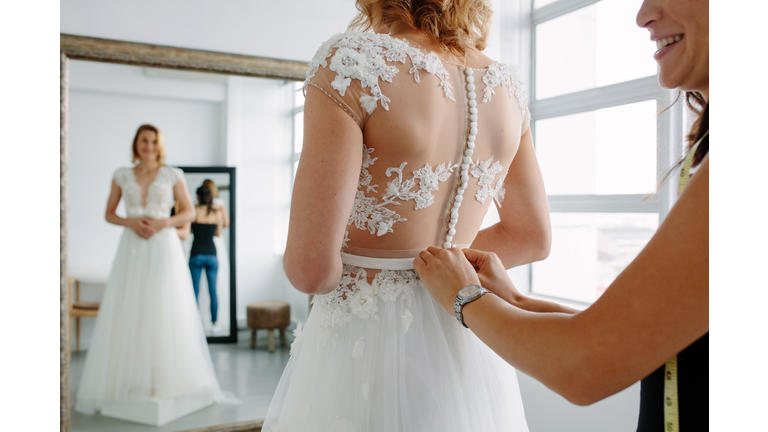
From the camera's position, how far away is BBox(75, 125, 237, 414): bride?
1.86 metres

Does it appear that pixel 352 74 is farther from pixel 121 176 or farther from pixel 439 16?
pixel 121 176

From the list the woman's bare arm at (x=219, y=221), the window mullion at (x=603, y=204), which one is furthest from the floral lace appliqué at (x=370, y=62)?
the window mullion at (x=603, y=204)

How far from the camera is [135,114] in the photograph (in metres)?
1.85

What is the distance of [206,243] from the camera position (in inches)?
79.4

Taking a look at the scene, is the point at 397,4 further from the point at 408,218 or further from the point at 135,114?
the point at 135,114

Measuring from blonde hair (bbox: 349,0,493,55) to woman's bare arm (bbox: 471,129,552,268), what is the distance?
284mm

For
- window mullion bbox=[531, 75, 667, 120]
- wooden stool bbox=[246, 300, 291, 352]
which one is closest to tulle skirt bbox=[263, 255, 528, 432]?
wooden stool bbox=[246, 300, 291, 352]

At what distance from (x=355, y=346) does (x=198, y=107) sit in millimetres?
1410

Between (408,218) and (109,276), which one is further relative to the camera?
(109,276)

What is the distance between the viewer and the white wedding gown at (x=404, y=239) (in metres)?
Answer: 0.83

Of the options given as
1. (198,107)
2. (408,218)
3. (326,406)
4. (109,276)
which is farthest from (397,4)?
(109,276)

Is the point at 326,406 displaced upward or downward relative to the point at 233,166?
downward

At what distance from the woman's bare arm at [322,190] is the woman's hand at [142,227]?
1329 mm

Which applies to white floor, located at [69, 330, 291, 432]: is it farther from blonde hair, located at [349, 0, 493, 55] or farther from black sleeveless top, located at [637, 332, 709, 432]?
black sleeveless top, located at [637, 332, 709, 432]
